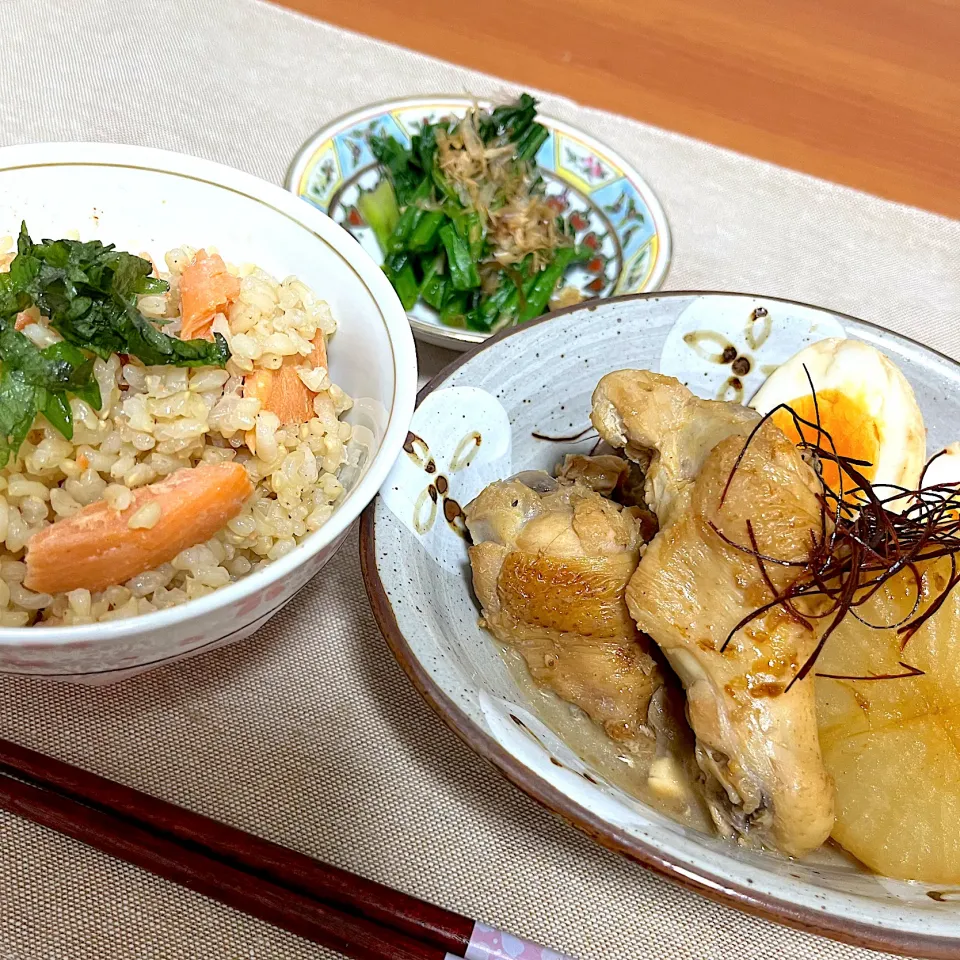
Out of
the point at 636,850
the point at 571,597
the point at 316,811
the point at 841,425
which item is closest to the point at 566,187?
the point at 841,425

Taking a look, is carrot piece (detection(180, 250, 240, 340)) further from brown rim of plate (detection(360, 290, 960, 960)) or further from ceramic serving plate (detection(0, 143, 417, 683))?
brown rim of plate (detection(360, 290, 960, 960))

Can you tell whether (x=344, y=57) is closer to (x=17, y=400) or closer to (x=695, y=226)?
(x=695, y=226)

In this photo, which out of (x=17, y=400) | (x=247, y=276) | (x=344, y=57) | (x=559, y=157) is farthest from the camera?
(x=344, y=57)

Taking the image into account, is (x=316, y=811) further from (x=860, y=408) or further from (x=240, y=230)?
(x=860, y=408)

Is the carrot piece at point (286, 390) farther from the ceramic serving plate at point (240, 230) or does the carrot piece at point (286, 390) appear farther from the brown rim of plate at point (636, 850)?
the brown rim of plate at point (636, 850)

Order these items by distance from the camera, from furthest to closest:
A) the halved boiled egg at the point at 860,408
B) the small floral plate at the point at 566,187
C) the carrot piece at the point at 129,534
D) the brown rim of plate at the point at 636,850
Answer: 1. the small floral plate at the point at 566,187
2. the halved boiled egg at the point at 860,408
3. the carrot piece at the point at 129,534
4. the brown rim of plate at the point at 636,850

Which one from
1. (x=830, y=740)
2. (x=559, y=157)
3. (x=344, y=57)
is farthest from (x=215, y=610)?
(x=344, y=57)

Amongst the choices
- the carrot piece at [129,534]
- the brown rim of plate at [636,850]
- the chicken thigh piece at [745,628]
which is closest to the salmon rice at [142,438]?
the carrot piece at [129,534]
